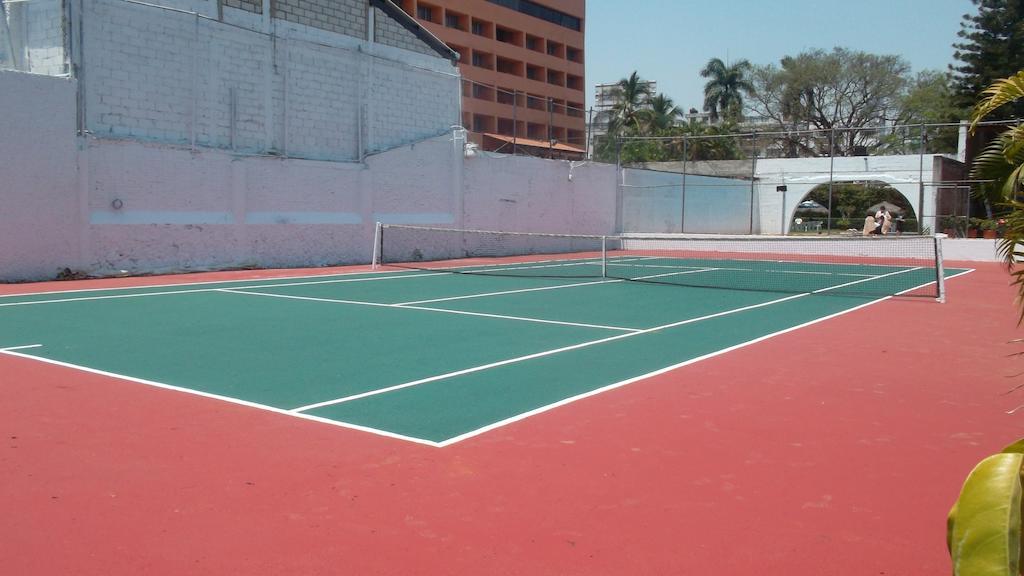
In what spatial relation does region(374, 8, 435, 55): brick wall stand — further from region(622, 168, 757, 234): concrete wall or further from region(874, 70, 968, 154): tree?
region(874, 70, 968, 154): tree

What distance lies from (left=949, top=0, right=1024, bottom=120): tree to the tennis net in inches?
870

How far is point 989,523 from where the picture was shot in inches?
42.3

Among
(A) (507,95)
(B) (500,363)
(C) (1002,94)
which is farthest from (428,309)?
(A) (507,95)

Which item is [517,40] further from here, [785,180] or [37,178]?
[37,178]

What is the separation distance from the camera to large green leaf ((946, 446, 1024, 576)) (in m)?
1.04

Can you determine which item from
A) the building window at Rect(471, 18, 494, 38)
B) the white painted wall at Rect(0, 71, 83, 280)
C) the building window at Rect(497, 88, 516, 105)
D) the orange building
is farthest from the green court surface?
the building window at Rect(471, 18, 494, 38)

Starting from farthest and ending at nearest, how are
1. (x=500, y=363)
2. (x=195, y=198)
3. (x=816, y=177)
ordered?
(x=816, y=177) < (x=195, y=198) < (x=500, y=363)

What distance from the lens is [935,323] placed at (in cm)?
1212

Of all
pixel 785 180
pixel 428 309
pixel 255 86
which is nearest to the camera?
pixel 428 309

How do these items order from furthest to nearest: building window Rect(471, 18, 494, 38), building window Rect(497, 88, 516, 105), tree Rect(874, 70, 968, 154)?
building window Rect(471, 18, 494, 38), tree Rect(874, 70, 968, 154), building window Rect(497, 88, 516, 105)

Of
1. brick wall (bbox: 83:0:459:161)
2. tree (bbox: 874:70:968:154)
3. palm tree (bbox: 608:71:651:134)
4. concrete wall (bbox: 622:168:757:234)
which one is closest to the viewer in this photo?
brick wall (bbox: 83:0:459:161)

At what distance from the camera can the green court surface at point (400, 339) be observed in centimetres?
678

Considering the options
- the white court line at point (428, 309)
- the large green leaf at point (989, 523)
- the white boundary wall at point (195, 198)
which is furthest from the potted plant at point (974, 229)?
the large green leaf at point (989, 523)

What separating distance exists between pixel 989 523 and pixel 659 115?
225 ft
